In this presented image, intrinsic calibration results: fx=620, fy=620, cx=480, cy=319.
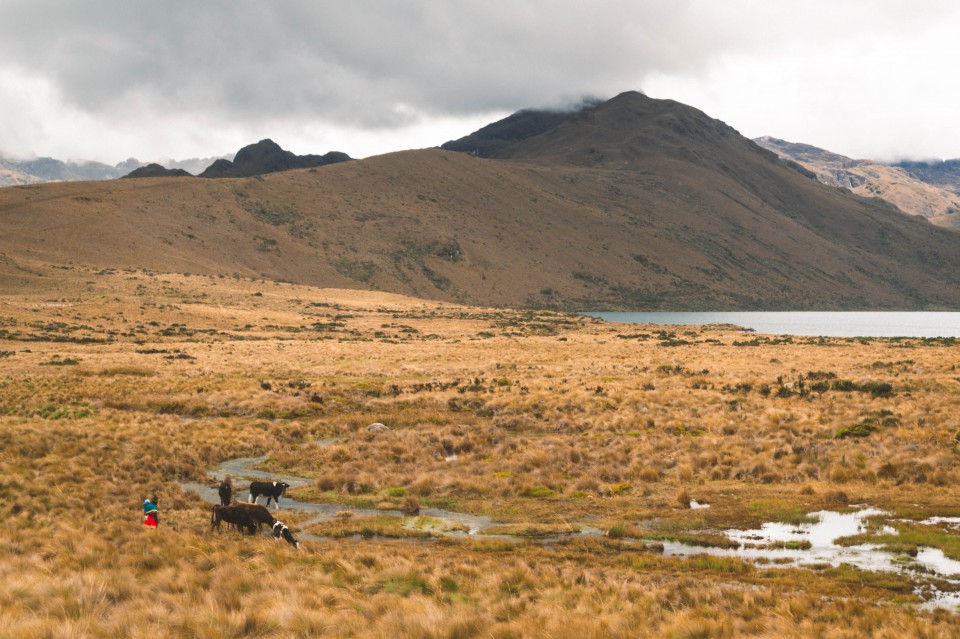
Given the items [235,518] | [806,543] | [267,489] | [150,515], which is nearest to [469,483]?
[267,489]

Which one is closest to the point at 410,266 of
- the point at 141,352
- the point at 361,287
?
the point at 361,287

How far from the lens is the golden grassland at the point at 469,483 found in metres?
8.09

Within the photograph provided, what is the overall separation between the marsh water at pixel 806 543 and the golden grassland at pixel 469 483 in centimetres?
37

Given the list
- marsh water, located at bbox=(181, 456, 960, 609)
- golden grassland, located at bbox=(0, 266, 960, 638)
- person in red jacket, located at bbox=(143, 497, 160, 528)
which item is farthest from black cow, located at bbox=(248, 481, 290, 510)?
person in red jacket, located at bbox=(143, 497, 160, 528)

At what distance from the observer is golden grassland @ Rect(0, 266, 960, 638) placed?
809 cm

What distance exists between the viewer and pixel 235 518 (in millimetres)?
12703

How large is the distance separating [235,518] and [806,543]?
11317mm

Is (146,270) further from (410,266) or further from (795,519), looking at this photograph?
(795,519)

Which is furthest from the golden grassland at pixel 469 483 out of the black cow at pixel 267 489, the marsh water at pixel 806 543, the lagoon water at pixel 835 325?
the lagoon water at pixel 835 325

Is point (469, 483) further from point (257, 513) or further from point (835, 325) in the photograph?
point (835, 325)

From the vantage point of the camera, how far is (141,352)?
155ft

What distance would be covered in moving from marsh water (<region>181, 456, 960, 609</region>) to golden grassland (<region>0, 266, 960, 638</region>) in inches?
14.6

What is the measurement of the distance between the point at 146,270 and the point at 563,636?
383 ft

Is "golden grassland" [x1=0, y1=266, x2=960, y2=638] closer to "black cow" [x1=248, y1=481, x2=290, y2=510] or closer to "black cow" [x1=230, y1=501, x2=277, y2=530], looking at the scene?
"black cow" [x1=230, y1=501, x2=277, y2=530]
